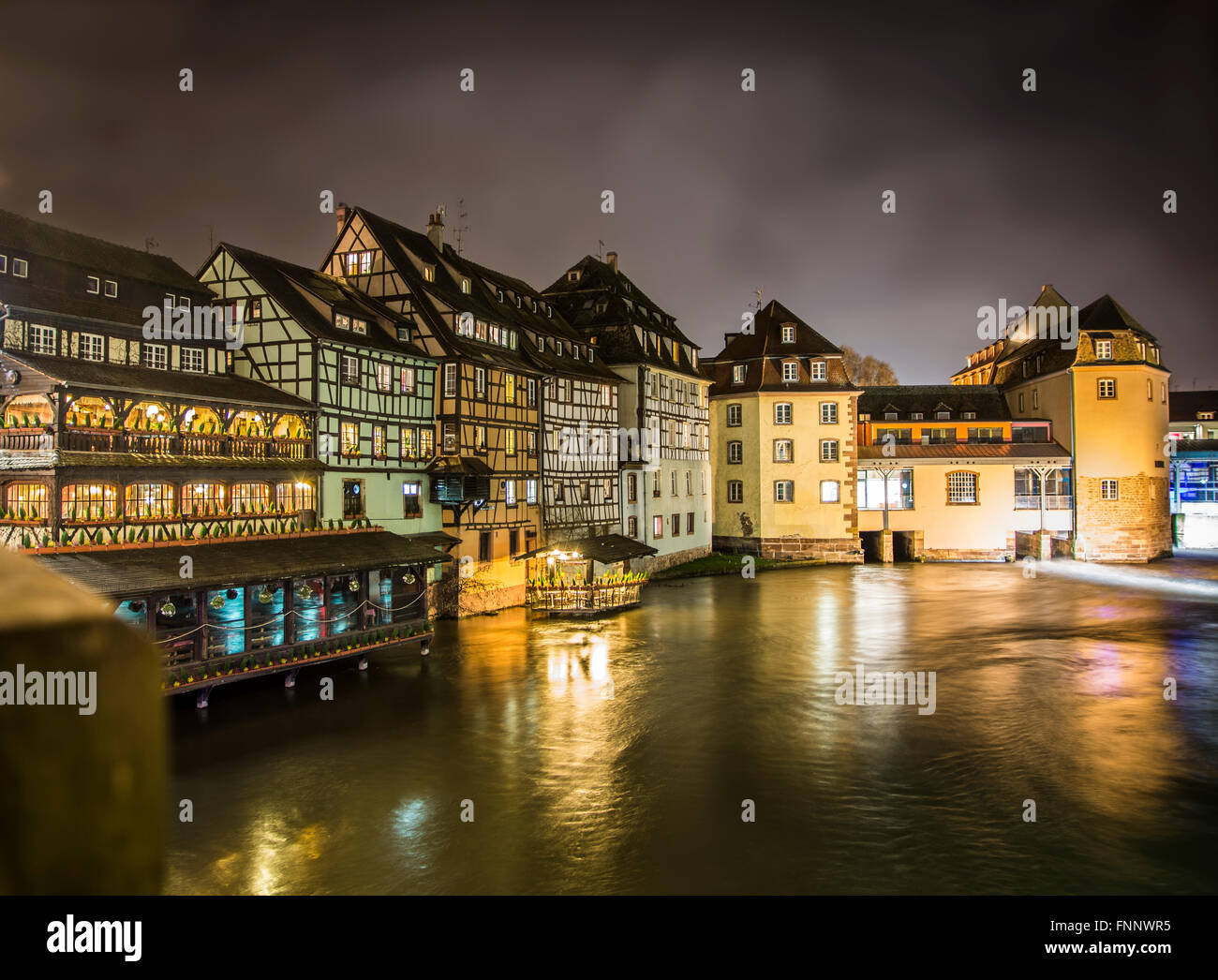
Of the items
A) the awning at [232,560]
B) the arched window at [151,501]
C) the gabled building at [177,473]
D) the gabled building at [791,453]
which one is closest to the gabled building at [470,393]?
the gabled building at [177,473]

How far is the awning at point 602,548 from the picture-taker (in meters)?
37.0

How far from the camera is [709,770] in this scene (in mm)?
17469

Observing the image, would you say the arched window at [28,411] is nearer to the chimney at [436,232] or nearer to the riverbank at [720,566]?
the chimney at [436,232]

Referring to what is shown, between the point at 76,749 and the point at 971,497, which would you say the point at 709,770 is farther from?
the point at 971,497

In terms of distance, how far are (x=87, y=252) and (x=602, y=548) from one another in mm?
22414

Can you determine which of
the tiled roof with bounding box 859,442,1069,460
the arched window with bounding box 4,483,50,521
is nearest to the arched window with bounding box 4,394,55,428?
the arched window with bounding box 4,483,50,521

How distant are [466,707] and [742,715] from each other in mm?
6970

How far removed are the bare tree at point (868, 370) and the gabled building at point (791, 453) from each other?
3034cm

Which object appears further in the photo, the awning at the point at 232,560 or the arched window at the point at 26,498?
the arched window at the point at 26,498

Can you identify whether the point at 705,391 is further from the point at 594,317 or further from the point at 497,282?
the point at 497,282

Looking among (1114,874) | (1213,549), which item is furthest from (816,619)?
(1213,549)

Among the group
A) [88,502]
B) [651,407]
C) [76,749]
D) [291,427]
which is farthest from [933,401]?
[76,749]

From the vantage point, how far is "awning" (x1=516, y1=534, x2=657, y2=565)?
37.0m

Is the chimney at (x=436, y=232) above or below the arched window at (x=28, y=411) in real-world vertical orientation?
above
